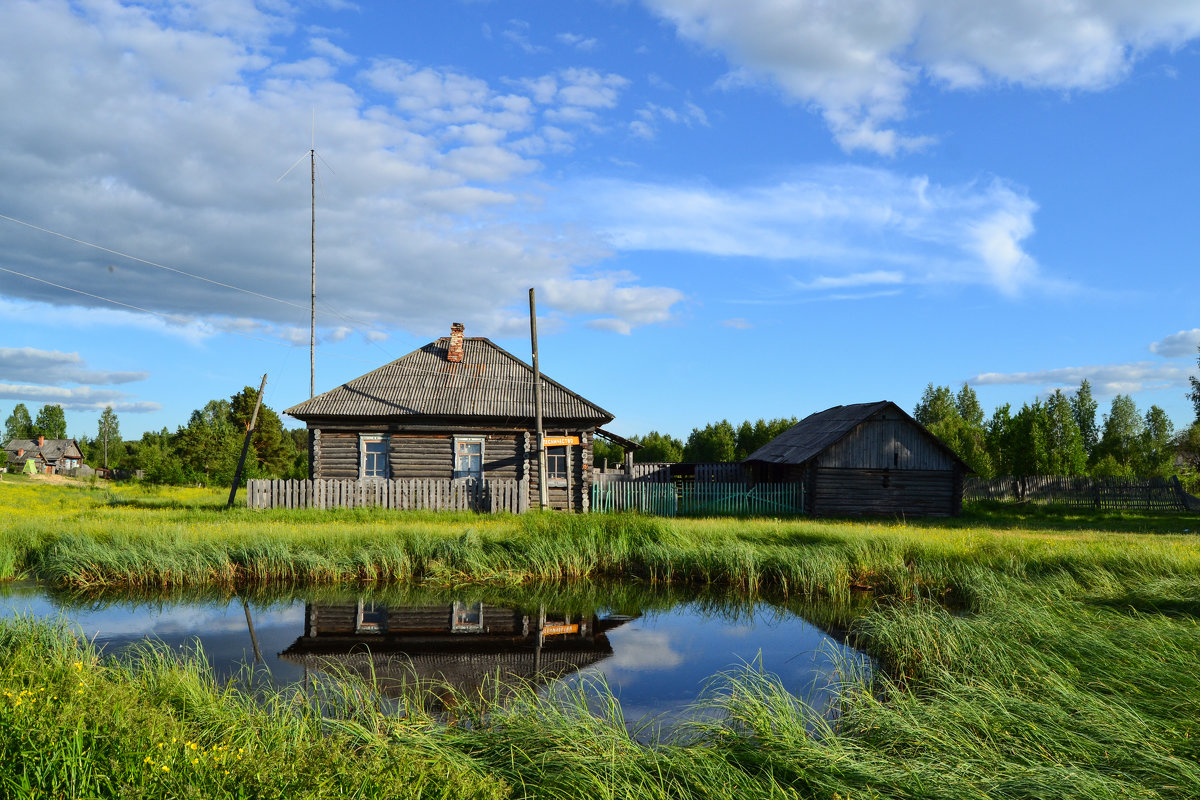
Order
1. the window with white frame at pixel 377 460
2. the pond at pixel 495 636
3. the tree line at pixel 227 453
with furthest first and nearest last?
the tree line at pixel 227 453
the window with white frame at pixel 377 460
the pond at pixel 495 636

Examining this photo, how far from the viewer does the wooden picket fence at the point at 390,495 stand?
73.3ft

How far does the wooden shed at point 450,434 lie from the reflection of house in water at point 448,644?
12498 mm

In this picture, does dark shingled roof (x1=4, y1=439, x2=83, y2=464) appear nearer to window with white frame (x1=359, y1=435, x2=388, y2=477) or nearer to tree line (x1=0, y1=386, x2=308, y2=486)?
tree line (x1=0, y1=386, x2=308, y2=486)

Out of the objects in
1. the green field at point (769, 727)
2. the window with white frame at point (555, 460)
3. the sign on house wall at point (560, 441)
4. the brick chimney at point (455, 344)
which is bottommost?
the green field at point (769, 727)

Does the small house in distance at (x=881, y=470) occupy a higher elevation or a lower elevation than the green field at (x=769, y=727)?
higher

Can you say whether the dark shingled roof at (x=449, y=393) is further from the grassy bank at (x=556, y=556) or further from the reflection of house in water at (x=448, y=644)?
the reflection of house in water at (x=448, y=644)

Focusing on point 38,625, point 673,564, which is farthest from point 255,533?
point 673,564

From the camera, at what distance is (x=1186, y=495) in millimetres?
30141

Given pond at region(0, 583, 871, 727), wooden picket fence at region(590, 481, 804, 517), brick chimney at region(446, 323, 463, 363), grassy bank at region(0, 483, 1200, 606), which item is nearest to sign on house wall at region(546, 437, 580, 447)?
wooden picket fence at region(590, 481, 804, 517)

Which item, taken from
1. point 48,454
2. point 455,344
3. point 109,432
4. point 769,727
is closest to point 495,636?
point 769,727

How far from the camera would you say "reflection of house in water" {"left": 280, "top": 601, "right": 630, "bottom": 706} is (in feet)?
26.5

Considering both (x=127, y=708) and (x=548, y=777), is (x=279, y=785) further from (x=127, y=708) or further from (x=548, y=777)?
(x=127, y=708)

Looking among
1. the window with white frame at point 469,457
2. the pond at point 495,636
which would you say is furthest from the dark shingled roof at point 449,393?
the pond at point 495,636

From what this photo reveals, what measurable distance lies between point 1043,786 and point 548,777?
2894 millimetres
